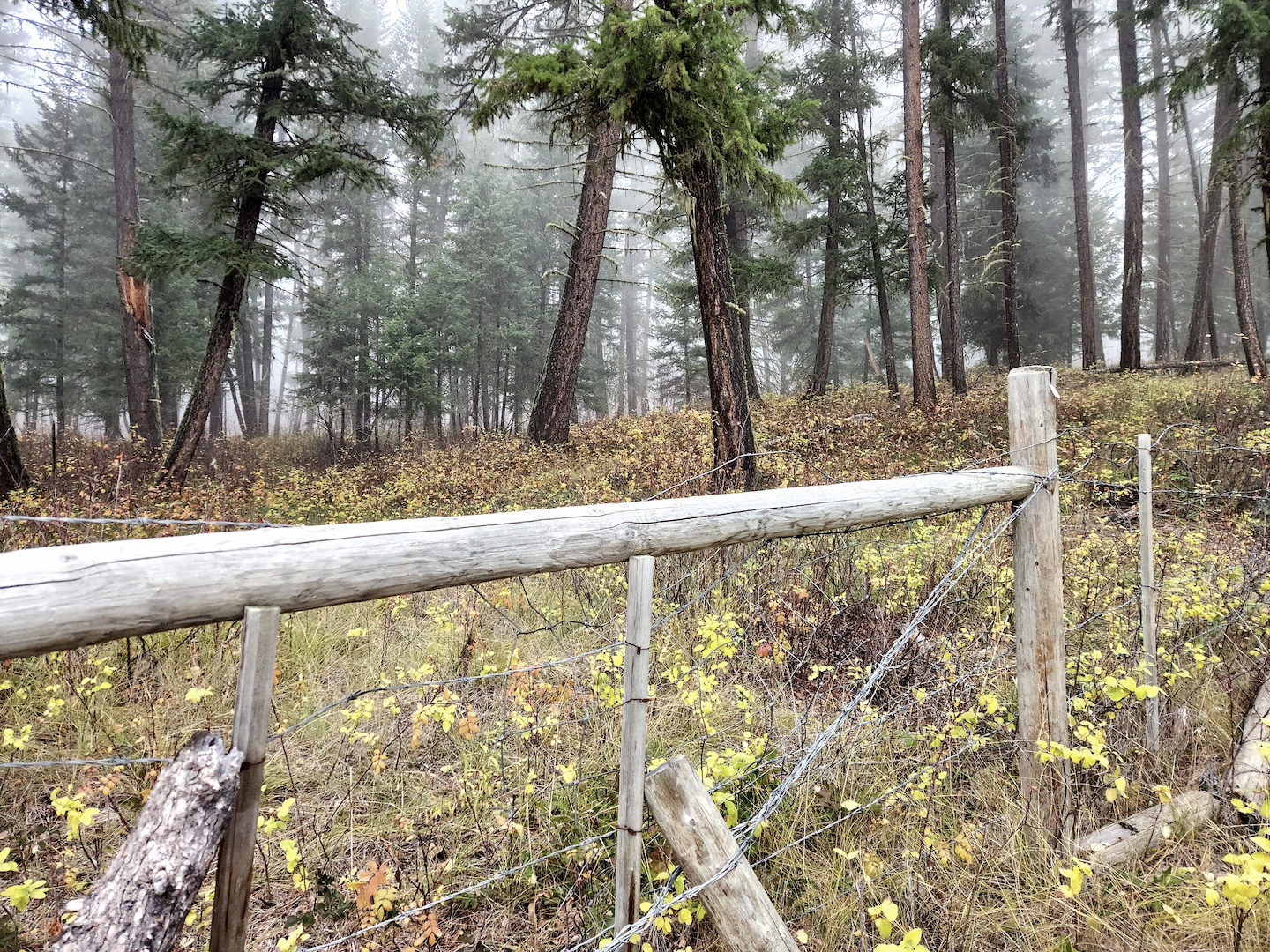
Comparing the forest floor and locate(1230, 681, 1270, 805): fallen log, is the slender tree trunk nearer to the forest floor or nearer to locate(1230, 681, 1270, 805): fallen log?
the forest floor

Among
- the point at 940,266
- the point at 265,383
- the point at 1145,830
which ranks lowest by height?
the point at 1145,830

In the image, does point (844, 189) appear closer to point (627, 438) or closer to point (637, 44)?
point (627, 438)

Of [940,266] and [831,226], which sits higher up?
[831,226]

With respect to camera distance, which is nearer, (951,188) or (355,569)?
(355,569)

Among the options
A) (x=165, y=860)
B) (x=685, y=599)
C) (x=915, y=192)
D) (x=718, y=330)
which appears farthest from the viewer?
(x=915, y=192)

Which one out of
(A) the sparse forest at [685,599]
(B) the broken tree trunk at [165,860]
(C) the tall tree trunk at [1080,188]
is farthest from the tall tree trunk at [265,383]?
(C) the tall tree trunk at [1080,188]

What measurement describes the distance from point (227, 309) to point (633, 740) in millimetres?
9693

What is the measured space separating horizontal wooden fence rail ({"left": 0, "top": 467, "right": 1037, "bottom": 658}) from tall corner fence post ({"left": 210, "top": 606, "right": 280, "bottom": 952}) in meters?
0.06

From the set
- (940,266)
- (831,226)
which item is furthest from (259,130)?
(940,266)

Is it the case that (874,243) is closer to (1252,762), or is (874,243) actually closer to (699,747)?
(1252,762)

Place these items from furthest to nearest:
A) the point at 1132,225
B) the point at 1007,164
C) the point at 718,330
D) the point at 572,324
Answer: the point at 1132,225, the point at 1007,164, the point at 572,324, the point at 718,330

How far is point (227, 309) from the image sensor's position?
873cm

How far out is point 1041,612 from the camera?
2.59 metres

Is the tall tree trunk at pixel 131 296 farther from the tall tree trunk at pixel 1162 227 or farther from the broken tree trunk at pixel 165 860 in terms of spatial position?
the tall tree trunk at pixel 1162 227
